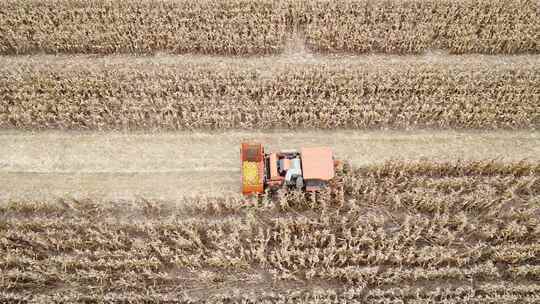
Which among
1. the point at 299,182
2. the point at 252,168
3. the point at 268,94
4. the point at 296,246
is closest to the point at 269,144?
the point at 252,168

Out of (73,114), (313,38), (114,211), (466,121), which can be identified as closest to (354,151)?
(466,121)

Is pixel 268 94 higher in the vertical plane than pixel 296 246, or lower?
higher

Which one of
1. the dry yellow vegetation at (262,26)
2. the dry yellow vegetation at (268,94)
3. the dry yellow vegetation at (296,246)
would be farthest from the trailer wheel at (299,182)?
the dry yellow vegetation at (262,26)

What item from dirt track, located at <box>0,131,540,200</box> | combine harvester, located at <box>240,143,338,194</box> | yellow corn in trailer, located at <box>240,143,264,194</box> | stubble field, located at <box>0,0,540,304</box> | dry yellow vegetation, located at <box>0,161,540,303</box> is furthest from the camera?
dirt track, located at <box>0,131,540,200</box>

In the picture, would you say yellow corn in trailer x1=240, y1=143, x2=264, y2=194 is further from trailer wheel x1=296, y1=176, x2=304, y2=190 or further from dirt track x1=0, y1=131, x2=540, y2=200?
trailer wheel x1=296, y1=176, x2=304, y2=190

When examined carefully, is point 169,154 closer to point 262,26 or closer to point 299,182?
point 299,182

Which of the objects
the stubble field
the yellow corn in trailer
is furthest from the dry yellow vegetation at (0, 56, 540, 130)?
the yellow corn in trailer

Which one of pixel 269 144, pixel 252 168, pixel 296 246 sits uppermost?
pixel 269 144
